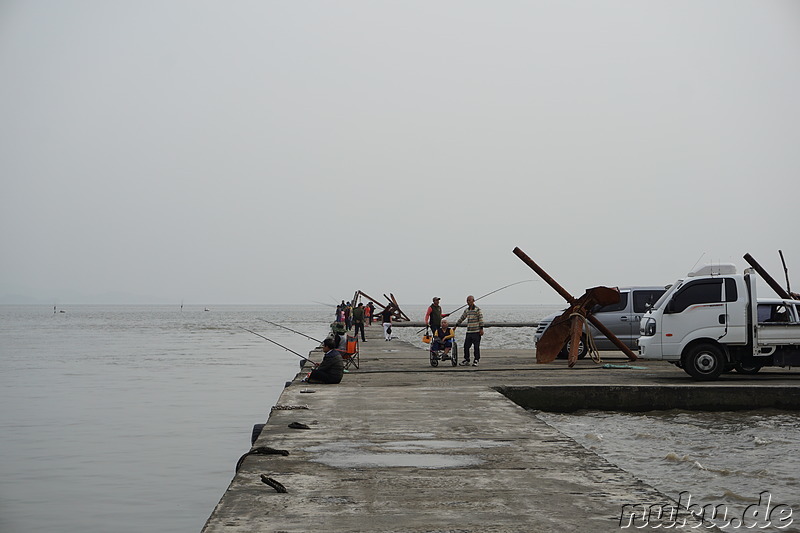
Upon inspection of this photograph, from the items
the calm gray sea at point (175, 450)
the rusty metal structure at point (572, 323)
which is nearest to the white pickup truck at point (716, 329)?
the calm gray sea at point (175, 450)

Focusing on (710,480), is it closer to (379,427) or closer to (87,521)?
(379,427)

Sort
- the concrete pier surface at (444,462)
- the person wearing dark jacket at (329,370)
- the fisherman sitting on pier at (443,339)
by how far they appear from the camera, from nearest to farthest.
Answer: the concrete pier surface at (444,462), the person wearing dark jacket at (329,370), the fisherman sitting on pier at (443,339)

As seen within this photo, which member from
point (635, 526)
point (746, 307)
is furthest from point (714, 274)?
point (635, 526)

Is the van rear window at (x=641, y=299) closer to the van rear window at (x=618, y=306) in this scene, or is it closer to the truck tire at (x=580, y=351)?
the van rear window at (x=618, y=306)

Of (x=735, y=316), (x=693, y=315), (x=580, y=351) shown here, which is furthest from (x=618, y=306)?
(x=735, y=316)

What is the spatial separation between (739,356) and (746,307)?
112 centimetres

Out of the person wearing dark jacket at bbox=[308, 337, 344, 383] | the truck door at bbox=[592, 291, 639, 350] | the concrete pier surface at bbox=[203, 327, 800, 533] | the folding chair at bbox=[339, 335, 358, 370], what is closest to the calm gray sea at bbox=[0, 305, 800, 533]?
the concrete pier surface at bbox=[203, 327, 800, 533]

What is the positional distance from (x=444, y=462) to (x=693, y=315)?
34.2 ft

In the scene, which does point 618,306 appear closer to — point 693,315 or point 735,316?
point 693,315

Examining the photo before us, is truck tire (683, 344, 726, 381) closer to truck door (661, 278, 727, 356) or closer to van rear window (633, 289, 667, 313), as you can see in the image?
truck door (661, 278, 727, 356)

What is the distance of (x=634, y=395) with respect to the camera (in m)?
15.9

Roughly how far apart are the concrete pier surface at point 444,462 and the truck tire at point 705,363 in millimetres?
796

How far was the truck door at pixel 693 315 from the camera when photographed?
56.6ft

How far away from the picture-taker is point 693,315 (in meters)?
17.4
